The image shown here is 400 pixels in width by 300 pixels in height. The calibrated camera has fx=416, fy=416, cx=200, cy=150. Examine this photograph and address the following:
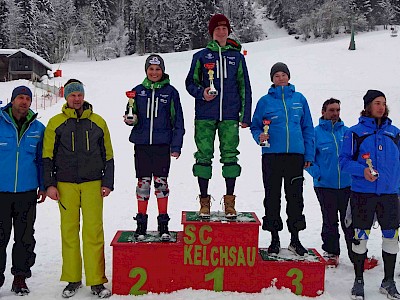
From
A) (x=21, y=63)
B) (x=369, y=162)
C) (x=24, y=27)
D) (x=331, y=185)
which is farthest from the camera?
(x=24, y=27)

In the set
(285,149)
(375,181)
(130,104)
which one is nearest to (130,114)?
(130,104)

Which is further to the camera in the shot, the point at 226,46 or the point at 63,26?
the point at 63,26

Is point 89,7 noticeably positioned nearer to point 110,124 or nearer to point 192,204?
point 110,124

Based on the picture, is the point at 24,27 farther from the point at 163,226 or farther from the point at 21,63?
the point at 163,226

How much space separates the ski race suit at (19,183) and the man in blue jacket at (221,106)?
1.80 metres

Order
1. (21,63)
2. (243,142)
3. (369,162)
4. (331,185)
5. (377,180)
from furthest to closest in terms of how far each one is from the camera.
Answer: (21,63), (243,142), (331,185), (377,180), (369,162)

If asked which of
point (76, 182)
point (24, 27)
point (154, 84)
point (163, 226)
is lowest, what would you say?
point (163, 226)

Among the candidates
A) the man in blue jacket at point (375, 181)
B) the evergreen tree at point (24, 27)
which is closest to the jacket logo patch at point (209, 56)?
the man in blue jacket at point (375, 181)

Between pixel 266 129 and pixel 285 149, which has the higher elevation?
pixel 266 129

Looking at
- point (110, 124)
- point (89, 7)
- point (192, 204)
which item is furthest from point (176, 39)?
point (192, 204)

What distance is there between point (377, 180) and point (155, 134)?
2449 millimetres

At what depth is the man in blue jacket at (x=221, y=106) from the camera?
4.77m

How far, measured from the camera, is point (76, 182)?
441cm

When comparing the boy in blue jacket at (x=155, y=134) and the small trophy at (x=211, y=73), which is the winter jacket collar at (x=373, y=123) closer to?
the small trophy at (x=211, y=73)
